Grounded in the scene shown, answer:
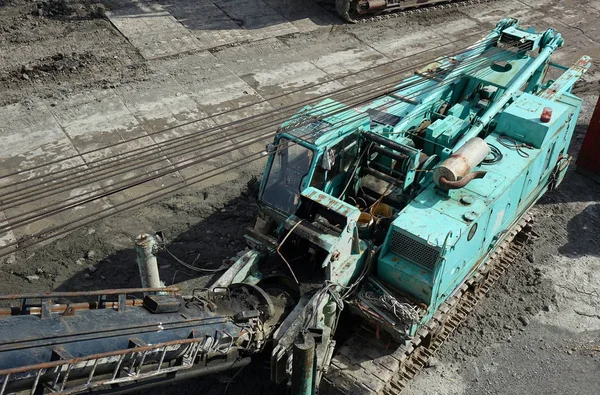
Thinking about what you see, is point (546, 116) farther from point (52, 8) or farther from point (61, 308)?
point (52, 8)

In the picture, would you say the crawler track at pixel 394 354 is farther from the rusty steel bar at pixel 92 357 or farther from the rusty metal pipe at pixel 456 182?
the rusty steel bar at pixel 92 357

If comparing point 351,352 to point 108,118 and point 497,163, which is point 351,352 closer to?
point 497,163

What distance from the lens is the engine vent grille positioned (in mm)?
9102

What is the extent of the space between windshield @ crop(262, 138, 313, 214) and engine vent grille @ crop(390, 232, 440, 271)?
1517 mm

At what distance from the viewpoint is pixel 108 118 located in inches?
599

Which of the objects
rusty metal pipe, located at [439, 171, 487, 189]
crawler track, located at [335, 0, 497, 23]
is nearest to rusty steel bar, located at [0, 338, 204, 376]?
rusty metal pipe, located at [439, 171, 487, 189]

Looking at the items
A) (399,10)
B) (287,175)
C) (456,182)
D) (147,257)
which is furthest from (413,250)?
(399,10)

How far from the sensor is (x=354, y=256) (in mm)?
9359

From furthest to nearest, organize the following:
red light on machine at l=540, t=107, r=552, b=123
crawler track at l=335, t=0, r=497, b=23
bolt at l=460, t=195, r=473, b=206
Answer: crawler track at l=335, t=0, r=497, b=23 < red light on machine at l=540, t=107, r=552, b=123 < bolt at l=460, t=195, r=473, b=206

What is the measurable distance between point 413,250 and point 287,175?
6.86 ft

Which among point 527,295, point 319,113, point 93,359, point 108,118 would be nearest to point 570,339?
point 527,295

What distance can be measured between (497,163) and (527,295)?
265 cm

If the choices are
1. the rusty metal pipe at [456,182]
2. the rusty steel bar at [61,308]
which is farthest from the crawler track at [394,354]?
the rusty steel bar at [61,308]

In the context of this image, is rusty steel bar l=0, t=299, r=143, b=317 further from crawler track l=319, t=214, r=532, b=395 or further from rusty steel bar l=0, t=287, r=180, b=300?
crawler track l=319, t=214, r=532, b=395
